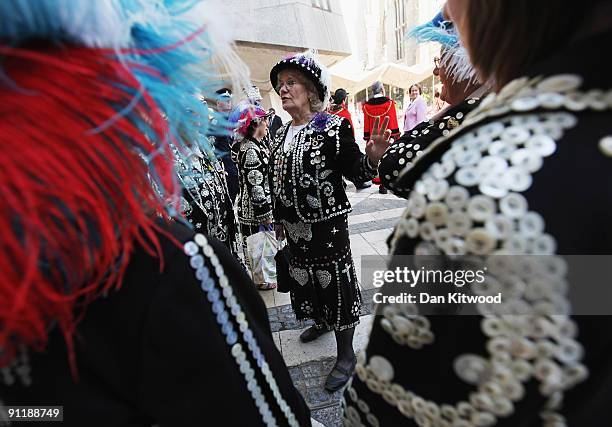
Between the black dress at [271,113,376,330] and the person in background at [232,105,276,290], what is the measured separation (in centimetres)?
96

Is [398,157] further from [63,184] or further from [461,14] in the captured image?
[63,184]

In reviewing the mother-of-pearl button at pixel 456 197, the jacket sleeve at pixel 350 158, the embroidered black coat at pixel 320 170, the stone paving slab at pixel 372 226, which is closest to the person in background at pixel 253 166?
the embroidered black coat at pixel 320 170

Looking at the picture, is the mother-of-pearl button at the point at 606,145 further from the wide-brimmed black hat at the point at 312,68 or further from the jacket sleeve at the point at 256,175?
the jacket sleeve at the point at 256,175

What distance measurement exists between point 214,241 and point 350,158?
5.38 ft

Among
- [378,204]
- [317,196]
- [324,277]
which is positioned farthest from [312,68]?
[378,204]

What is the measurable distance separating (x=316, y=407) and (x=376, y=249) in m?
2.36

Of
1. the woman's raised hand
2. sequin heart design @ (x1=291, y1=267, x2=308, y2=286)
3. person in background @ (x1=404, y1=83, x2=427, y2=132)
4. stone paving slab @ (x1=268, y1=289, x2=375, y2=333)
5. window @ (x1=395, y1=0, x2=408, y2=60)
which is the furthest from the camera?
window @ (x1=395, y1=0, x2=408, y2=60)

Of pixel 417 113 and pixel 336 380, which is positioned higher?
pixel 417 113

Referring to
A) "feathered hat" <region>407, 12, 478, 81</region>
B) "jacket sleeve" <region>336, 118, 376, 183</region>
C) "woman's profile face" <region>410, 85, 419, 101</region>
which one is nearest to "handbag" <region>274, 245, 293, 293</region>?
"jacket sleeve" <region>336, 118, 376, 183</region>

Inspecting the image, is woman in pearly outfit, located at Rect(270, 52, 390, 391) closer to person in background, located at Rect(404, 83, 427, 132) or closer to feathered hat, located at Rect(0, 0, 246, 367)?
feathered hat, located at Rect(0, 0, 246, 367)

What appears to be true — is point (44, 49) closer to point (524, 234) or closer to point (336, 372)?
point (524, 234)

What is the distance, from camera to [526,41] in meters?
0.61

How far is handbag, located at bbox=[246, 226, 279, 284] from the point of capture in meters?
3.83

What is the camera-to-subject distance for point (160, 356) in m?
0.65
